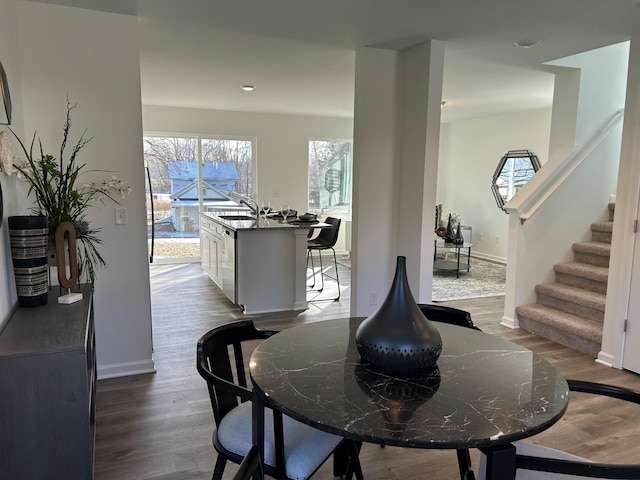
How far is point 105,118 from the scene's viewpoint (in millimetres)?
2908

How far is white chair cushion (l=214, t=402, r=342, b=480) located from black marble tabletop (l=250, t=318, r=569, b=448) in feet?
0.87

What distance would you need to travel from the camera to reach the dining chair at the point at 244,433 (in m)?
1.43

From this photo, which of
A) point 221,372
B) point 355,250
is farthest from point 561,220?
point 221,372

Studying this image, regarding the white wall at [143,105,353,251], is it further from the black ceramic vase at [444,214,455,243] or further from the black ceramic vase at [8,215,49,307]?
the black ceramic vase at [8,215,49,307]

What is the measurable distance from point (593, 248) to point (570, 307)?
2.06ft

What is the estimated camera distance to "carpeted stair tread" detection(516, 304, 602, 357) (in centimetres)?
359

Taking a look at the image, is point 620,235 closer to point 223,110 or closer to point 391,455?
point 391,455

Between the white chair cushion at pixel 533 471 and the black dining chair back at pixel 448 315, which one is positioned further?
the black dining chair back at pixel 448 315

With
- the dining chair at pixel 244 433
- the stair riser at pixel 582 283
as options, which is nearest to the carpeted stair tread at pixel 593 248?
the stair riser at pixel 582 283

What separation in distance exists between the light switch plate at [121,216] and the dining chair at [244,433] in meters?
1.61

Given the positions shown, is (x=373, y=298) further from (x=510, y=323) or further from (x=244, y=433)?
(x=244, y=433)

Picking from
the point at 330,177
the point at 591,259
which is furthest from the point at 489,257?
the point at 591,259

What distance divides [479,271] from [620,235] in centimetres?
351

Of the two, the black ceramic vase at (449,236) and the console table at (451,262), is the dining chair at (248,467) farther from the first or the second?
the black ceramic vase at (449,236)
